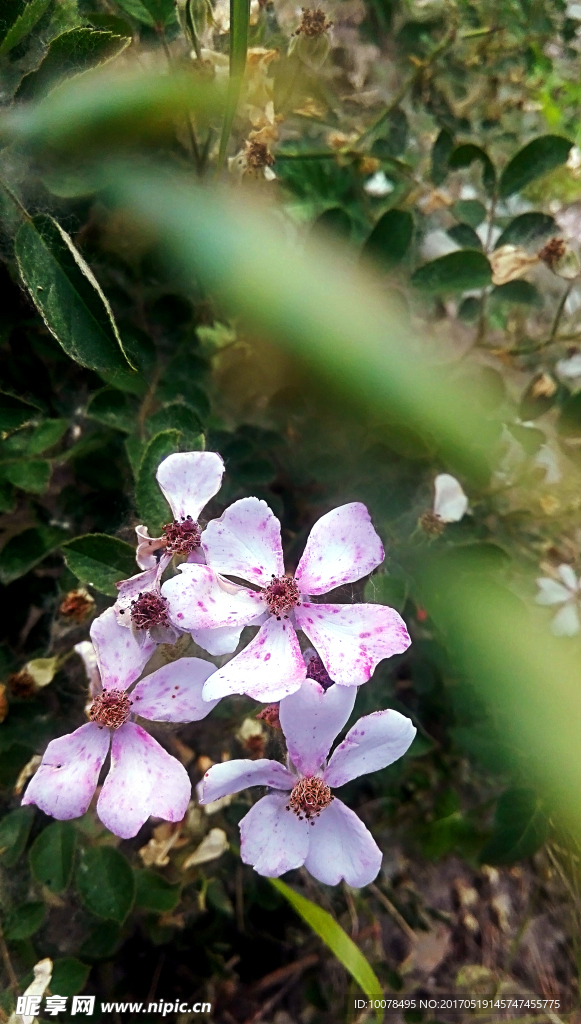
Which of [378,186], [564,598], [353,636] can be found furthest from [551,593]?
[378,186]

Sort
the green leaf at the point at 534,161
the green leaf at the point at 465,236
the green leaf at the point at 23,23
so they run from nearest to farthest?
the green leaf at the point at 23,23 → the green leaf at the point at 534,161 → the green leaf at the point at 465,236

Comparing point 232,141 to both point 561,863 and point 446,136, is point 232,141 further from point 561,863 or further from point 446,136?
point 561,863

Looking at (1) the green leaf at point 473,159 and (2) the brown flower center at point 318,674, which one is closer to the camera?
(2) the brown flower center at point 318,674

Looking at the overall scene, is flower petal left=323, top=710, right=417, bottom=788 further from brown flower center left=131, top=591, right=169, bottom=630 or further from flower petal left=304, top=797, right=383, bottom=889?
brown flower center left=131, top=591, right=169, bottom=630

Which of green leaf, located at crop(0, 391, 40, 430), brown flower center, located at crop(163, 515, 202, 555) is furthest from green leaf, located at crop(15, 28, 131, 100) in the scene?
brown flower center, located at crop(163, 515, 202, 555)

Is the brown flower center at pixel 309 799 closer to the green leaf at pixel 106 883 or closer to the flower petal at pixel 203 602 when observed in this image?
the flower petal at pixel 203 602

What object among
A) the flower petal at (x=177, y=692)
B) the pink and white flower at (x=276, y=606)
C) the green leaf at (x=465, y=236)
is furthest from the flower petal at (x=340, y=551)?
the green leaf at (x=465, y=236)

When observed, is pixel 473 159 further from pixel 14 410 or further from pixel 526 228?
pixel 14 410
